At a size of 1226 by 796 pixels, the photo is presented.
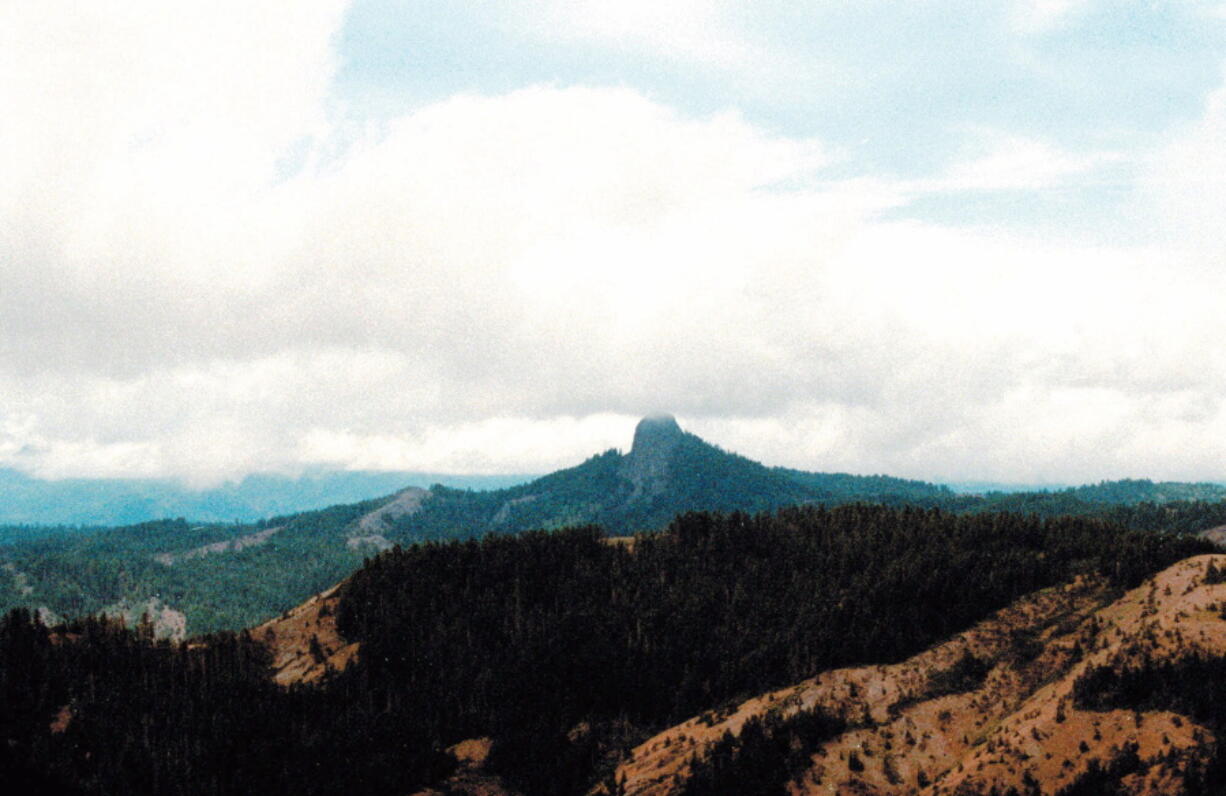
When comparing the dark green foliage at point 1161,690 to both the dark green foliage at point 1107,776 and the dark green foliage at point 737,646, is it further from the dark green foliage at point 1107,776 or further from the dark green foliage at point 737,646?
the dark green foliage at point 737,646

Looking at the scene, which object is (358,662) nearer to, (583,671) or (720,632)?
(583,671)

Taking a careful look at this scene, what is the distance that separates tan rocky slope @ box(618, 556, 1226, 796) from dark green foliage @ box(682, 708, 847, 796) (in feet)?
7.92

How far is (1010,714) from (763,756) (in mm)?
36891

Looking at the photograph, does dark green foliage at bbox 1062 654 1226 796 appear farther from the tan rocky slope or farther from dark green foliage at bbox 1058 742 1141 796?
the tan rocky slope

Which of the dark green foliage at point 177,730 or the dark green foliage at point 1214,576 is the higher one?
the dark green foliage at point 1214,576

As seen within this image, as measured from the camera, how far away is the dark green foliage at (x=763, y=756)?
372 feet

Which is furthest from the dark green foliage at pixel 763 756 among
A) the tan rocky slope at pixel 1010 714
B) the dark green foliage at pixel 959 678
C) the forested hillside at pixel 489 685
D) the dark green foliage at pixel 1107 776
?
the dark green foliage at pixel 1107 776

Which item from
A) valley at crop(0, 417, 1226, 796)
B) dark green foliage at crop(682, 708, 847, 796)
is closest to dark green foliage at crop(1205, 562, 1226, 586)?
valley at crop(0, 417, 1226, 796)

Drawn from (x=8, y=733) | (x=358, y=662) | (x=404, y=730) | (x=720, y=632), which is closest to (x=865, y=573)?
(x=720, y=632)

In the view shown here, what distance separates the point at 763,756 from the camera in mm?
117375

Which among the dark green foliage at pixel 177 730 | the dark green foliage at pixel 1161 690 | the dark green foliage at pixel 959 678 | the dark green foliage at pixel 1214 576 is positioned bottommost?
the dark green foliage at pixel 177 730

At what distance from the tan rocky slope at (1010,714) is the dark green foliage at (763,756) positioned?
2413 mm

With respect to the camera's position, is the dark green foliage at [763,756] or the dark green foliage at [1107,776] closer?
the dark green foliage at [1107,776]

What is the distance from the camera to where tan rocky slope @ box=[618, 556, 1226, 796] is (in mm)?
95562
